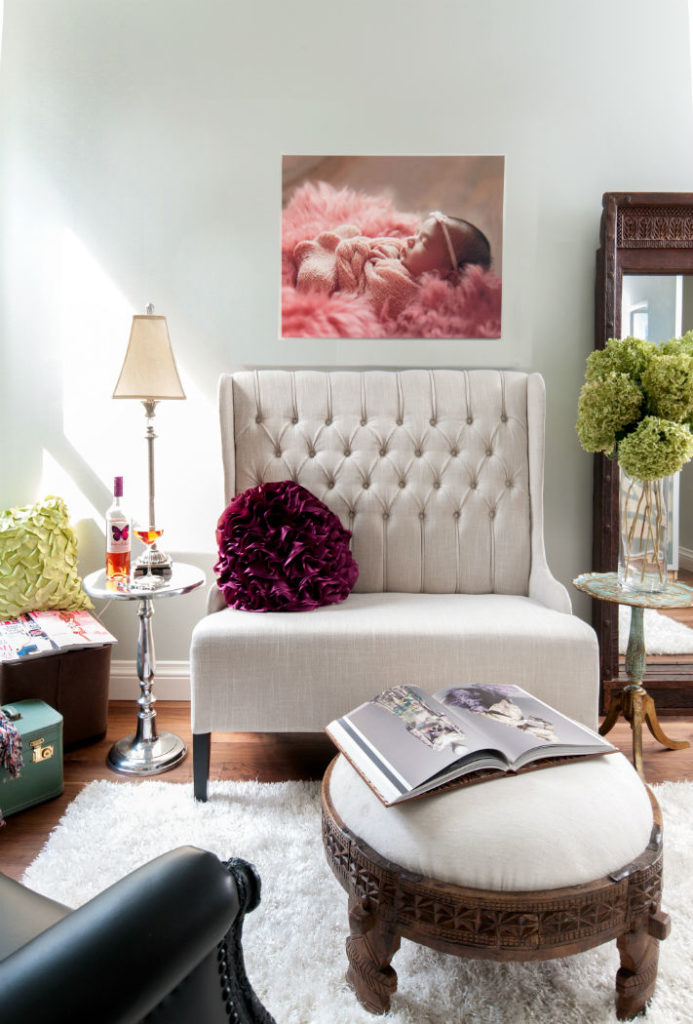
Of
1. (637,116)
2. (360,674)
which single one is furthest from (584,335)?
(360,674)

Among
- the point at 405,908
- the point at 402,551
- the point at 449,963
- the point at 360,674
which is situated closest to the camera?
the point at 405,908

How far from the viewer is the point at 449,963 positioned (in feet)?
4.37

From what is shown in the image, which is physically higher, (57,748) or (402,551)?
(402,551)

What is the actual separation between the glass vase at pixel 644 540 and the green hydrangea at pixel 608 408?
0.14m

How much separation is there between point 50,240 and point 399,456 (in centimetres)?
151

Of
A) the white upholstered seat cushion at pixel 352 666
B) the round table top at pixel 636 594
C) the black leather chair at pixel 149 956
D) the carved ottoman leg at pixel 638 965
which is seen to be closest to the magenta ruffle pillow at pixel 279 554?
the white upholstered seat cushion at pixel 352 666

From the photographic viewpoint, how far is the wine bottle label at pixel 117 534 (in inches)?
83.9

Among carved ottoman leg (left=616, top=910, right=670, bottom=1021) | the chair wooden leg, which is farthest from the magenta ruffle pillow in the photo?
carved ottoman leg (left=616, top=910, right=670, bottom=1021)

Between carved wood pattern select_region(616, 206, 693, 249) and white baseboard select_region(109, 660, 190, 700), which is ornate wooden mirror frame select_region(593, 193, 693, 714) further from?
white baseboard select_region(109, 660, 190, 700)

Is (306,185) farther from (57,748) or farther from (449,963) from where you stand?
(449,963)

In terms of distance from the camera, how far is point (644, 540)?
198 centimetres

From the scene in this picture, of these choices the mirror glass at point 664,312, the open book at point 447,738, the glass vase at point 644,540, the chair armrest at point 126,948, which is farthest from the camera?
the mirror glass at point 664,312

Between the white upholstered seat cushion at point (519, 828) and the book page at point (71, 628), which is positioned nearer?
the white upholstered seat cushion at point (519, 828)

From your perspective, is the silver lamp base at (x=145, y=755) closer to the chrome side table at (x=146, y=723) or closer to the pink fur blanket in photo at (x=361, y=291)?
the chrome side table at (x=146, y=723)
